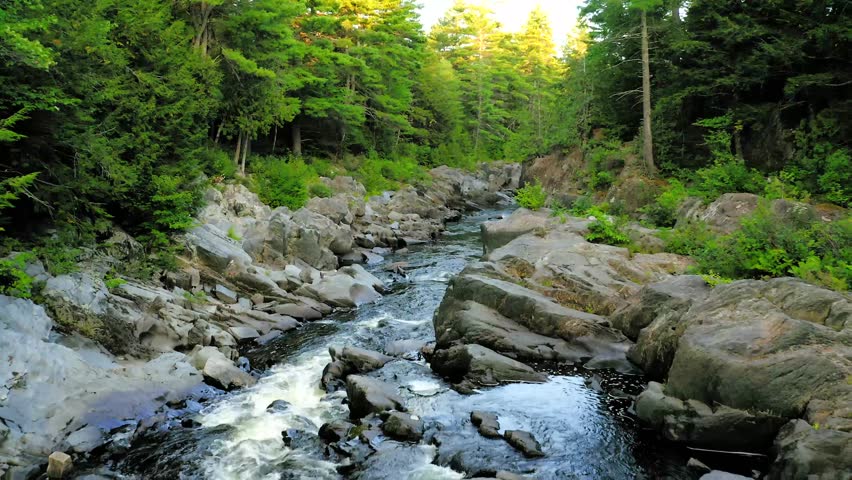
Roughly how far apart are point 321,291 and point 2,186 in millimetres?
9578

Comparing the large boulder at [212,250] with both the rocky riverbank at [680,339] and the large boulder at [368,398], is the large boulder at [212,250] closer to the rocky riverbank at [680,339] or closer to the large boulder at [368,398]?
the rocky riverbank at [680,339]

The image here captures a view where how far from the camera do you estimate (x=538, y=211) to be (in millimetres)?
22875

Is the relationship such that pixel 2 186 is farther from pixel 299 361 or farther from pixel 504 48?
pixel 504 48

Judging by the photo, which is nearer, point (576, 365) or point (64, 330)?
point (64, 330)

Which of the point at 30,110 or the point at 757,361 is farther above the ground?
the point at 30,110

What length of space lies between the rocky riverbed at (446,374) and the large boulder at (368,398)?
4 cm

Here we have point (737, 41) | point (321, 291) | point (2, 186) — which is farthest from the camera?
point (737, 41)

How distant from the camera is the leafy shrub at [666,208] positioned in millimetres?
21031

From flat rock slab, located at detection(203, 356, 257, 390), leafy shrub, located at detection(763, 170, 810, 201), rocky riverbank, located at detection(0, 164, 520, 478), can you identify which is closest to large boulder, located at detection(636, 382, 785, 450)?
flat rock slab, located at detection(203, 356, 257, 390)

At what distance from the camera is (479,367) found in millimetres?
11547

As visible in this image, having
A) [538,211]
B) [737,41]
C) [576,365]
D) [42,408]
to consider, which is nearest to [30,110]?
[42,408]

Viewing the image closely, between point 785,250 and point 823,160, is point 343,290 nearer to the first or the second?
point 785,250

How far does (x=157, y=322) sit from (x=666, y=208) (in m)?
18.3

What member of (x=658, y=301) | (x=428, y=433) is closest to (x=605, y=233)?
(x=658, y=301)
